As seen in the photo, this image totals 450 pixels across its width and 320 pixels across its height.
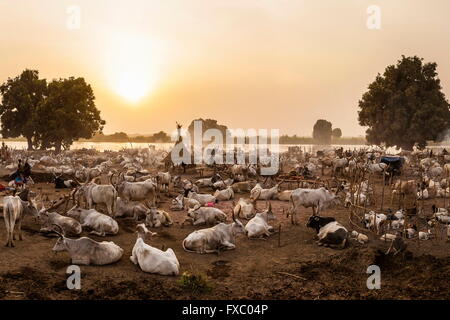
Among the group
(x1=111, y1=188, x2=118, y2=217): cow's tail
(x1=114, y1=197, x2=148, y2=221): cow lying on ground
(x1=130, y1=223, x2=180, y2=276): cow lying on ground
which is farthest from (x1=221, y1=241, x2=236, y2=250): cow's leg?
(x1=111, y1=188, x2=118, y2=217): cow's tail

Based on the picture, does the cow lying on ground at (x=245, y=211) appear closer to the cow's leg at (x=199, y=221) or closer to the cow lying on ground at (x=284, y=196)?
the cow's leg at (x=199, y=221)

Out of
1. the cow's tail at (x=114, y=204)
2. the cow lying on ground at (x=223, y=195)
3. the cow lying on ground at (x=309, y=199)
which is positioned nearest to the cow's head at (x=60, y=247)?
the cow's tail at (x=114, y=204)

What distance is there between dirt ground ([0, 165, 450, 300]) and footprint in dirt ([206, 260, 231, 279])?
1.0 inches

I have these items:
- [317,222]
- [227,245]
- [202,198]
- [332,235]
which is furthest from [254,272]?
[202,198]

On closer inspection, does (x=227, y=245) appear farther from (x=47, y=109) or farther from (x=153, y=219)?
(x=47, y=109)

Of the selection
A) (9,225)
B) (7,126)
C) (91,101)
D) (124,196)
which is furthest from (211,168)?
(7,126)

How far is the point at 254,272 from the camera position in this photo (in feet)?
32.3

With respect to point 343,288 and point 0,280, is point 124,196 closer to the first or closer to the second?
point 0,280

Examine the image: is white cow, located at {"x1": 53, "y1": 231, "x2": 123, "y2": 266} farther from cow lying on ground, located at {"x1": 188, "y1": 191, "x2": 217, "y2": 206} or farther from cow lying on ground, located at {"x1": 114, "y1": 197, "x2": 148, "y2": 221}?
cow lying on ground, located at {"x1": 188, "y1": 191, "x2": 217, "y2": 206}

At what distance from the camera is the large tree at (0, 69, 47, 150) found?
4997 centimetres

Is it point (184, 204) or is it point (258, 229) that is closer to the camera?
point (258, 229)

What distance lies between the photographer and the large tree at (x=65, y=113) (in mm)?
48125

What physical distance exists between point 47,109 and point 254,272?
46361mm
